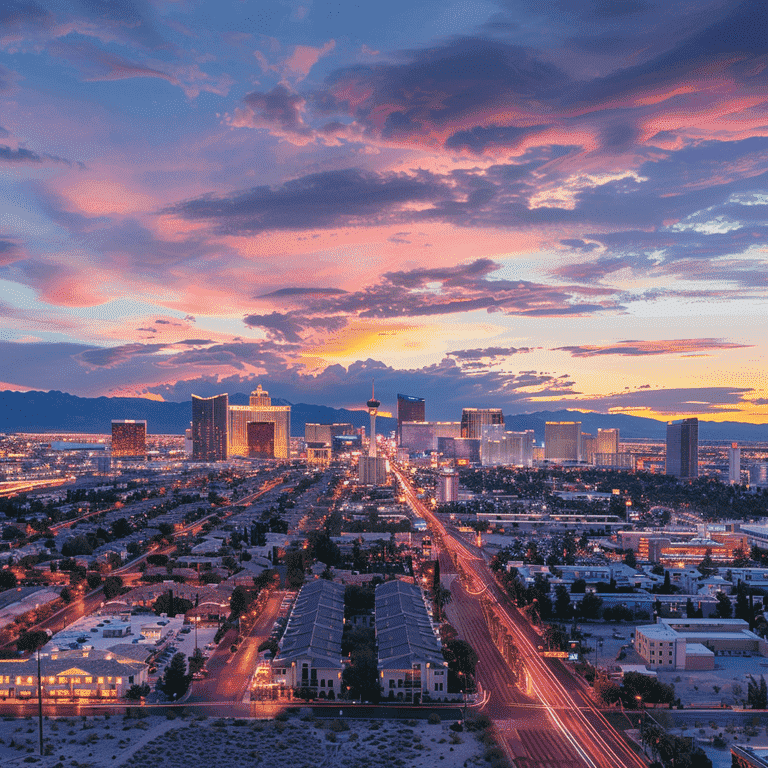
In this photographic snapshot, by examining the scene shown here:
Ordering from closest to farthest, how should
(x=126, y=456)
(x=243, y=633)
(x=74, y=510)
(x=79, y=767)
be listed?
(x=79, y=767) → (x=243, y=633) → (x=74, y=510) → (x=126, y=456)

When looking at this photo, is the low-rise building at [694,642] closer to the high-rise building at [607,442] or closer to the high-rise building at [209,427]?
the high-rise building at [209,427]

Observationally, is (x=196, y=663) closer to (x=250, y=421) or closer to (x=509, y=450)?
(x=509, y=450)

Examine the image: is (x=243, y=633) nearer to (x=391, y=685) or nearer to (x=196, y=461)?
(x=391, y=685)

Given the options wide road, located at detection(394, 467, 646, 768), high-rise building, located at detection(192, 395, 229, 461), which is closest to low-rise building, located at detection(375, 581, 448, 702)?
wide road, located at detection(394, 467, 646, 768)

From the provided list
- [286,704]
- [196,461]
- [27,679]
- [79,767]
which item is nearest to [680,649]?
[286,704]

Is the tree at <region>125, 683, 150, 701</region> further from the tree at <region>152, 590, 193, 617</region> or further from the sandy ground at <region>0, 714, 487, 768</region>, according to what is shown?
the tree at <region>152, 590, 193, 617</region>
